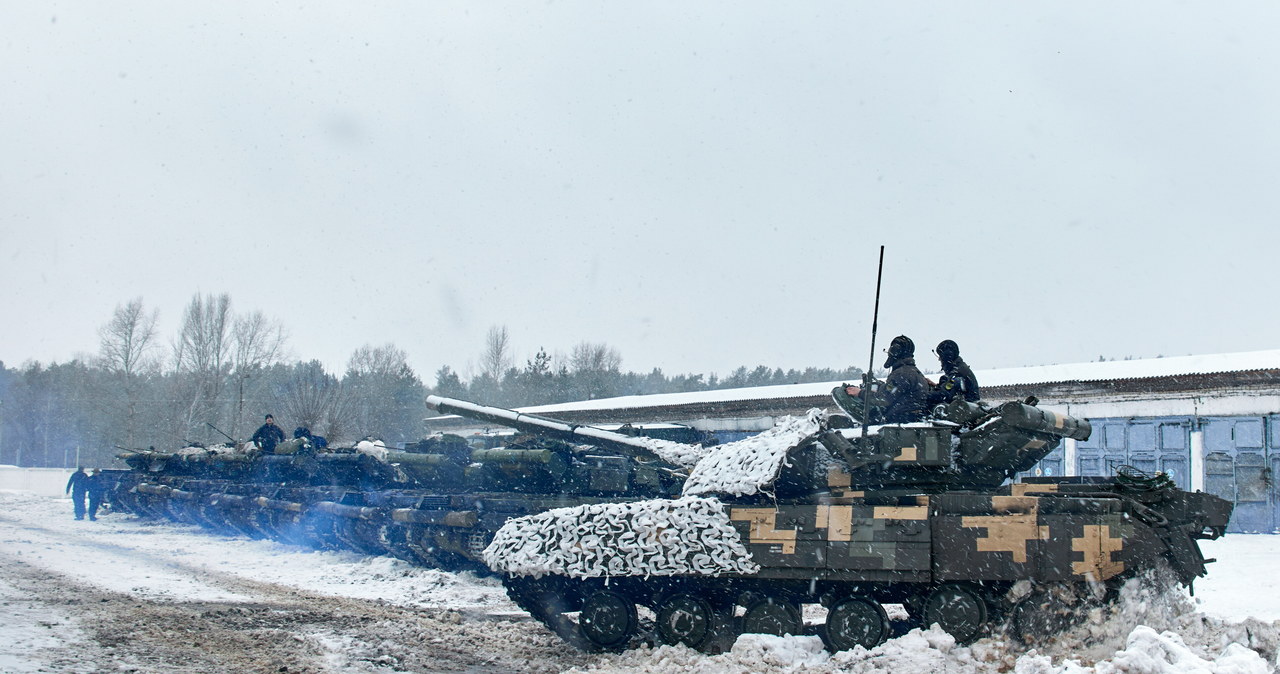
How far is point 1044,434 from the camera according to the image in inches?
335

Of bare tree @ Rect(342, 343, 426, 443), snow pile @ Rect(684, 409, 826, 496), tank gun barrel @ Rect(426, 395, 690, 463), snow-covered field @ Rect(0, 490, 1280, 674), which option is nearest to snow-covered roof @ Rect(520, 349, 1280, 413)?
snow-covered field @ Rect(0, 490, 1280, 674)

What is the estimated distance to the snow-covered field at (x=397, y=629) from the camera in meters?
7.39

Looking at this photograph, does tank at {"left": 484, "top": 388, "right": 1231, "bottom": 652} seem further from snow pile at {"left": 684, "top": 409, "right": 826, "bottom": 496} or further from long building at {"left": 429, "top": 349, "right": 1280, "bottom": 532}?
long building at {"left": 429, "top": 349, "right": 1280, "bottom": 532}

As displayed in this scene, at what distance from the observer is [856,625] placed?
322 inches

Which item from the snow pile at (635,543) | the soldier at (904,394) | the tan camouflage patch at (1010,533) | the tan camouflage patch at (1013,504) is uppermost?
the soldier at (904,394)

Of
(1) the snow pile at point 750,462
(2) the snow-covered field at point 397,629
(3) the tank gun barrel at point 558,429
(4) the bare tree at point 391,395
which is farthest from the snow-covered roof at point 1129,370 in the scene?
(4) the bare tree at point 391,395

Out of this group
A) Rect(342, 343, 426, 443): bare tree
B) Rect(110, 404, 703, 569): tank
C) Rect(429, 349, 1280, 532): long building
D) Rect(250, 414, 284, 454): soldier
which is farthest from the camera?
Rect(342, 343, 426, 443): bare tree

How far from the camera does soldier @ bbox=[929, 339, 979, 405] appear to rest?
357 inches

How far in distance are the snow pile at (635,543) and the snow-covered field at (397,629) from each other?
0.69m

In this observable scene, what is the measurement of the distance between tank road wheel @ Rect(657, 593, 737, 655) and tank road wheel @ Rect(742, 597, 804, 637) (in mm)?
243

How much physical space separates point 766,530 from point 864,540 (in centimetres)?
81

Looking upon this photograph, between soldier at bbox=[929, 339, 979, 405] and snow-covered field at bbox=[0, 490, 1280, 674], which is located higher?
soldier at bbox=[929, 339, 979, 405]

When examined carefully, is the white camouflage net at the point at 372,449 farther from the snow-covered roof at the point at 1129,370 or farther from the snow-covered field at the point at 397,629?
the snow-covered roof at the point at 1129,370

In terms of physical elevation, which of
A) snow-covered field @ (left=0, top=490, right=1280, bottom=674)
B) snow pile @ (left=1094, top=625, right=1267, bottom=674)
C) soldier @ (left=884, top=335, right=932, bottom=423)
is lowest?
snow-covered field @ (left=0, top=490, right=1280, bottom=674)
